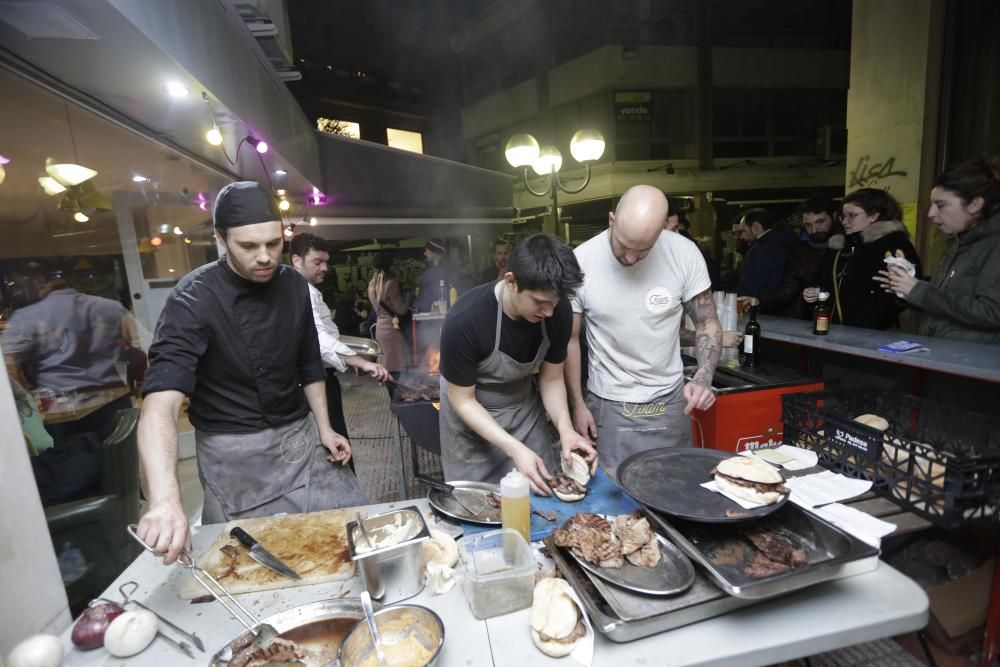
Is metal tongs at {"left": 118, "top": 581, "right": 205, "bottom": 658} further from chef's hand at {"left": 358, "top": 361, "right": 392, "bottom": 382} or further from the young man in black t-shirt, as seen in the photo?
chef's hand at {"left": 358, "top": 361, "right": 392, "bottom": 382}

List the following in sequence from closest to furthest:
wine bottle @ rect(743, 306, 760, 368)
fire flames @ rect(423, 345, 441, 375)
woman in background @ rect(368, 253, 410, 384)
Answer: wine bottle @ rect(743, 306, 760, 368) < fire flames @ rect(423, 345, 441, 375) < woman in background @ rect(368, 253, 410, 384)

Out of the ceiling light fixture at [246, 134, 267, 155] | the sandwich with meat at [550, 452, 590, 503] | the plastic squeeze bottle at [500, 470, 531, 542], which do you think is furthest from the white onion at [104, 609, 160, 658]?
the ceiling light fixture at [246, 134, 267, 155]

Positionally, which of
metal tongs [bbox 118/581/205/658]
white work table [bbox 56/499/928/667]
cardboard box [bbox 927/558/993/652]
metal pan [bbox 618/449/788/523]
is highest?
metal pan [bbox 618/449/788/523]

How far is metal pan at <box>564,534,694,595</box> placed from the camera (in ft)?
4.04

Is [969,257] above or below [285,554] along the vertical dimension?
above

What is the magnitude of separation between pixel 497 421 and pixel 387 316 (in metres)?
5.13

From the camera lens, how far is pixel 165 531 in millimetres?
1334

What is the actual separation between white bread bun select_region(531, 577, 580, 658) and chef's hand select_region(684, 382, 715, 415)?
150 cm

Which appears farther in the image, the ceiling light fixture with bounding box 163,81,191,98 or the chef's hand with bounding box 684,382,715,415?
the chef's hand with bounding box 684,382,715,415

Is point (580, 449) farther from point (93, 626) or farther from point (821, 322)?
point (821, 322)

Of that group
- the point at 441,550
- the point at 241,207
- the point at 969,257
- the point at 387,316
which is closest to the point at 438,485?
the point at 441,550

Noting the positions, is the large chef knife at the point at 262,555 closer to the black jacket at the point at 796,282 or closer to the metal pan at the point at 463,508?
the metal pan at the point at 463,508

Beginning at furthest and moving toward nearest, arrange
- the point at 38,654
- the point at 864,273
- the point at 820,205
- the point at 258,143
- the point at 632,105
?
the point at 632,105
the point at 820,205
the point at 864,273
the point at 258,143
the point at 38,654

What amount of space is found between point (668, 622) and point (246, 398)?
5.89 ft
